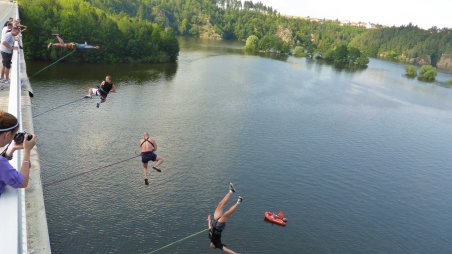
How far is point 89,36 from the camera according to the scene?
80688 millimetres

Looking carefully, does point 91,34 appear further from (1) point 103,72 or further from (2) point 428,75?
(2) point 428,75

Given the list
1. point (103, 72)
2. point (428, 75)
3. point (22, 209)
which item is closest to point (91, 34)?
point (103, 72)

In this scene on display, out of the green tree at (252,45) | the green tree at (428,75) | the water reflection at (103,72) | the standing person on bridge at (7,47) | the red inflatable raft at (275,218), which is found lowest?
the red inflatable raft at (275,218)

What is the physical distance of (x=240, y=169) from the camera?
3681 cm

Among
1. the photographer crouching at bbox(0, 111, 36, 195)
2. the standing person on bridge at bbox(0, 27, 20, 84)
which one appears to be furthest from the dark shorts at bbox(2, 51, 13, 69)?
the photographer crouching at bbox(0, 111, 36, 195)

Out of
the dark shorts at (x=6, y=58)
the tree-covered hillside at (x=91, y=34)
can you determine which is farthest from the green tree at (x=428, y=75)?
the dark shorts at (x=6, y=58)

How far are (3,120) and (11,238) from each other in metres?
1.76

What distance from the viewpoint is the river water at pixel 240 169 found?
1080 inches

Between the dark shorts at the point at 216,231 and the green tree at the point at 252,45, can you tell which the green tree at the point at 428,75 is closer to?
the green tree at the point at 252,45

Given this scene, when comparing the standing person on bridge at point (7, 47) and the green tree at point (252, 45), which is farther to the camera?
the green tree at point (252, 45)

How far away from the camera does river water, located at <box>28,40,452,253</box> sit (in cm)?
2744

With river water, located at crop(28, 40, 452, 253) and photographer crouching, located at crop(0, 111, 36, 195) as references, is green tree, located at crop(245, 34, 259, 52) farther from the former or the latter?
photographer crouching, located at crop(0, 111, 36, 195)

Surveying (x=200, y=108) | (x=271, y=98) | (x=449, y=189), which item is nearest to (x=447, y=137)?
(x=449, y=189)

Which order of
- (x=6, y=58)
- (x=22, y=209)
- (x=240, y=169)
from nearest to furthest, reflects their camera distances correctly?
(x=22, y=209), (x=6, y=58), (x=240, y=169)
